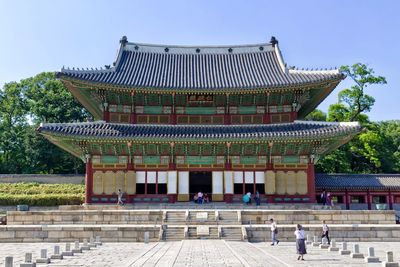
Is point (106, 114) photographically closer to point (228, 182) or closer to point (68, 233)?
point (228, 182)

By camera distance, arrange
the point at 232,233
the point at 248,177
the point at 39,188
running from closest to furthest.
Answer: the point at 232,233, the point at 248,177, the point at 39,188

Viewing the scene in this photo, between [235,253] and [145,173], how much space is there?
18.5 meters

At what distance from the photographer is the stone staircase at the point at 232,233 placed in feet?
82.0

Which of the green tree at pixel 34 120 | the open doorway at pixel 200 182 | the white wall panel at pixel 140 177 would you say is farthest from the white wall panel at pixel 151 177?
the green tree at pixel 34 120

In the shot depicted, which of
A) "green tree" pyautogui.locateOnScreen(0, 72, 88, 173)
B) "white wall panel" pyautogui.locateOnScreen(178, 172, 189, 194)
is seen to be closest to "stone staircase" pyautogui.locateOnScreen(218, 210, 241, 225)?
"white wall panel" pyautogui.locateOnScreen(178, 172, 189, 194)

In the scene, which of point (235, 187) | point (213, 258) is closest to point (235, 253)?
point (213, 258)

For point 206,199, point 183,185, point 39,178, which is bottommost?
point 206,199

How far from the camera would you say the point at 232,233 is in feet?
83.6

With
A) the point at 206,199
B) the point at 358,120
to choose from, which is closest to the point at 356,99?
the point at 358,120

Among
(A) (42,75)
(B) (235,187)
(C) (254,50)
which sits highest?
(A) (42,75)

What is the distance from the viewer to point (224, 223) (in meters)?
28.2

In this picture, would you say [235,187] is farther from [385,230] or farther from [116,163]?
[385,230]

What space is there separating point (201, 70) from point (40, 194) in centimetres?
2151

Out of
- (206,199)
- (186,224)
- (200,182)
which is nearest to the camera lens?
(186,224)
